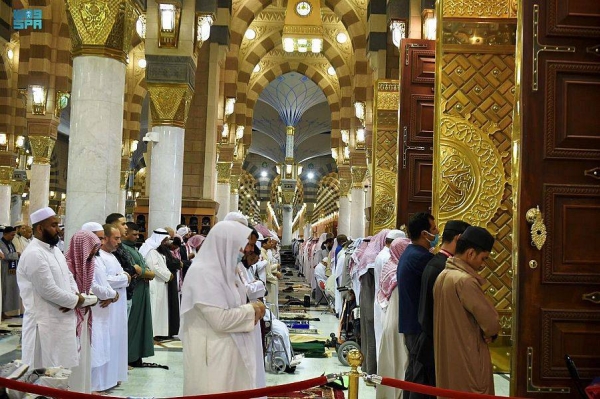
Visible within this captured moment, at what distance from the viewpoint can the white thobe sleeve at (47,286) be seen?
13.5 feet

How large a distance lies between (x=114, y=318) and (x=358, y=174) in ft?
48.0

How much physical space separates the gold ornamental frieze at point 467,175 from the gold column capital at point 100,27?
3272 mm

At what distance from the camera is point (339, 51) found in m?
21.8

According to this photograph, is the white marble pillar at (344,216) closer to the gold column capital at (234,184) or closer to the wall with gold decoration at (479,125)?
the gold column capital at (234,184)

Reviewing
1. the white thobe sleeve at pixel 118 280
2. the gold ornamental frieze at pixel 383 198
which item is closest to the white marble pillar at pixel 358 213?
the gold ornamental frieze at pixel 383 198

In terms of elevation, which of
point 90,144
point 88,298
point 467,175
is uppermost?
point 90,144

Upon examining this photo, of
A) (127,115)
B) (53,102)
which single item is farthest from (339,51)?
(53,102)

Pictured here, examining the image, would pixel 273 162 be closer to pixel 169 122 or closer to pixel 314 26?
pixel 314 26

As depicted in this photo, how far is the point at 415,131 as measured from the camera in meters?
7.19

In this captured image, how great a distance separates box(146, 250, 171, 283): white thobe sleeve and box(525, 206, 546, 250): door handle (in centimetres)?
471

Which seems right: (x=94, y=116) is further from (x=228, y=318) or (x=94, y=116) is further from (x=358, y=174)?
(x=358, y=174)

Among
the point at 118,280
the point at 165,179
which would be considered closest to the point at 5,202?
the point at 165,179

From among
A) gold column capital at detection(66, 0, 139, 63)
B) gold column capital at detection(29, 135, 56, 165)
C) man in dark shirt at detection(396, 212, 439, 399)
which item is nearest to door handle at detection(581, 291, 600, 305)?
man in dark shirt at detection(396, 212, 439, 399)

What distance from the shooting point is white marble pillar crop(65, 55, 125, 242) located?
21.5ft
